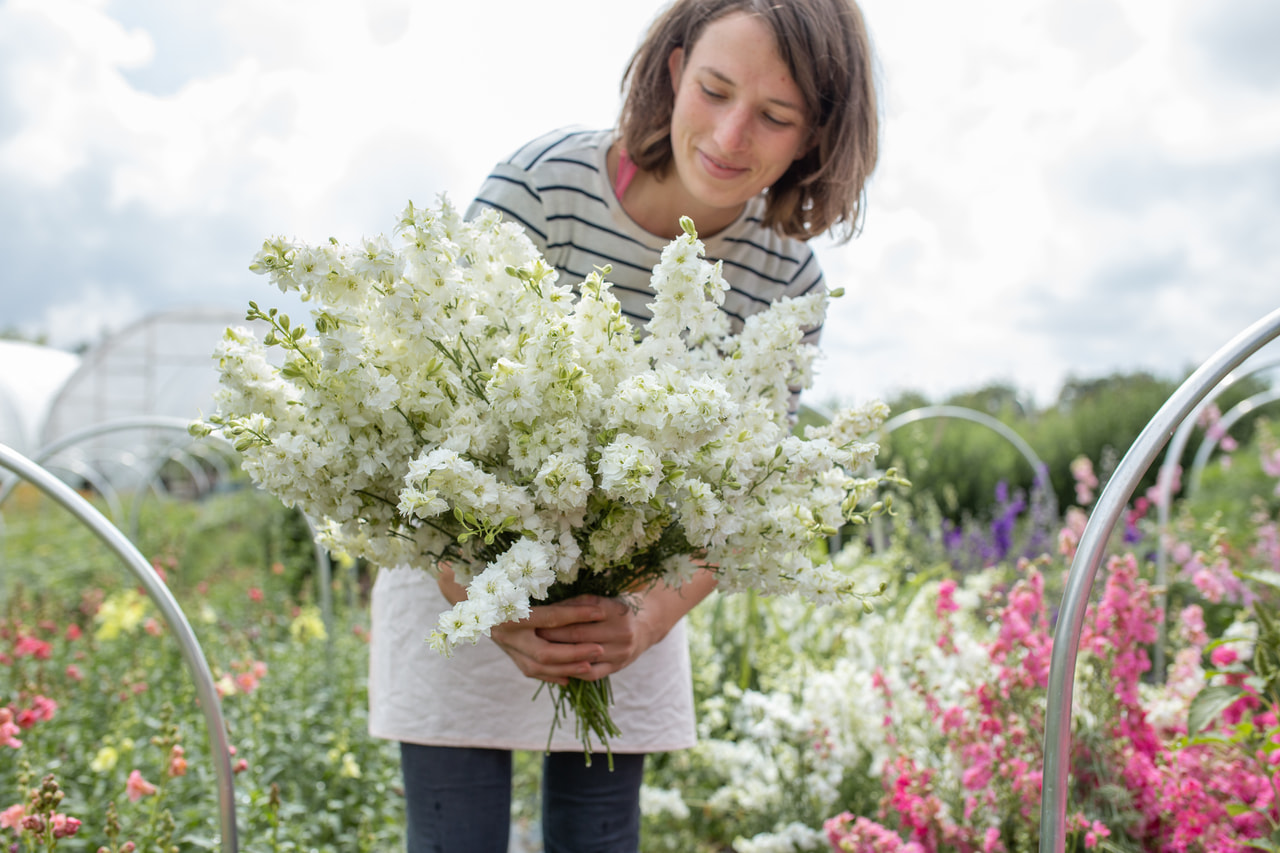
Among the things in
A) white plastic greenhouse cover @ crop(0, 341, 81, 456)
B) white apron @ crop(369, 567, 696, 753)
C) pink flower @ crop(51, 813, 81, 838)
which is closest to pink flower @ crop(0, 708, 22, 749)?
pink flower @ crop(51, 813, 81, 838)

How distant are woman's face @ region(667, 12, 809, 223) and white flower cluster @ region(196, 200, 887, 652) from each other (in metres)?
0.34

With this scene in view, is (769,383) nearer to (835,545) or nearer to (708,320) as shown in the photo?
(708,320)

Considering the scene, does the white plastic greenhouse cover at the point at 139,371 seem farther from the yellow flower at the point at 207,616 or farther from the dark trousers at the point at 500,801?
the dark trousers at the point at 500,801

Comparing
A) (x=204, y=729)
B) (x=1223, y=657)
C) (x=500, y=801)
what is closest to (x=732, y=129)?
(x=500, y=801)

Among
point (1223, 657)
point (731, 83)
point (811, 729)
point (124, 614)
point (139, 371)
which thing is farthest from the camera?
point (139, 371)

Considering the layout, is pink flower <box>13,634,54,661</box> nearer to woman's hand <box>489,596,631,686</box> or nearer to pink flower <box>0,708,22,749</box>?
pink flower <box>0,708,22,749</box>

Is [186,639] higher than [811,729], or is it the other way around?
[186,639]

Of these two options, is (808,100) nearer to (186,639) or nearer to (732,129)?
(732,129)

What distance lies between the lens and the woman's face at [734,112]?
1269mm

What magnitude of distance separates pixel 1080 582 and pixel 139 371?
14976 millimetres

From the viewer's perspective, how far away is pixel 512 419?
92 centimetres

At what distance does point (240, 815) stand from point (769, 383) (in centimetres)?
154

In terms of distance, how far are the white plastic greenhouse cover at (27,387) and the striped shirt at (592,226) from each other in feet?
46.3

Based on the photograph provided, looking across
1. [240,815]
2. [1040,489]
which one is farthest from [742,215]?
[1040,489]
